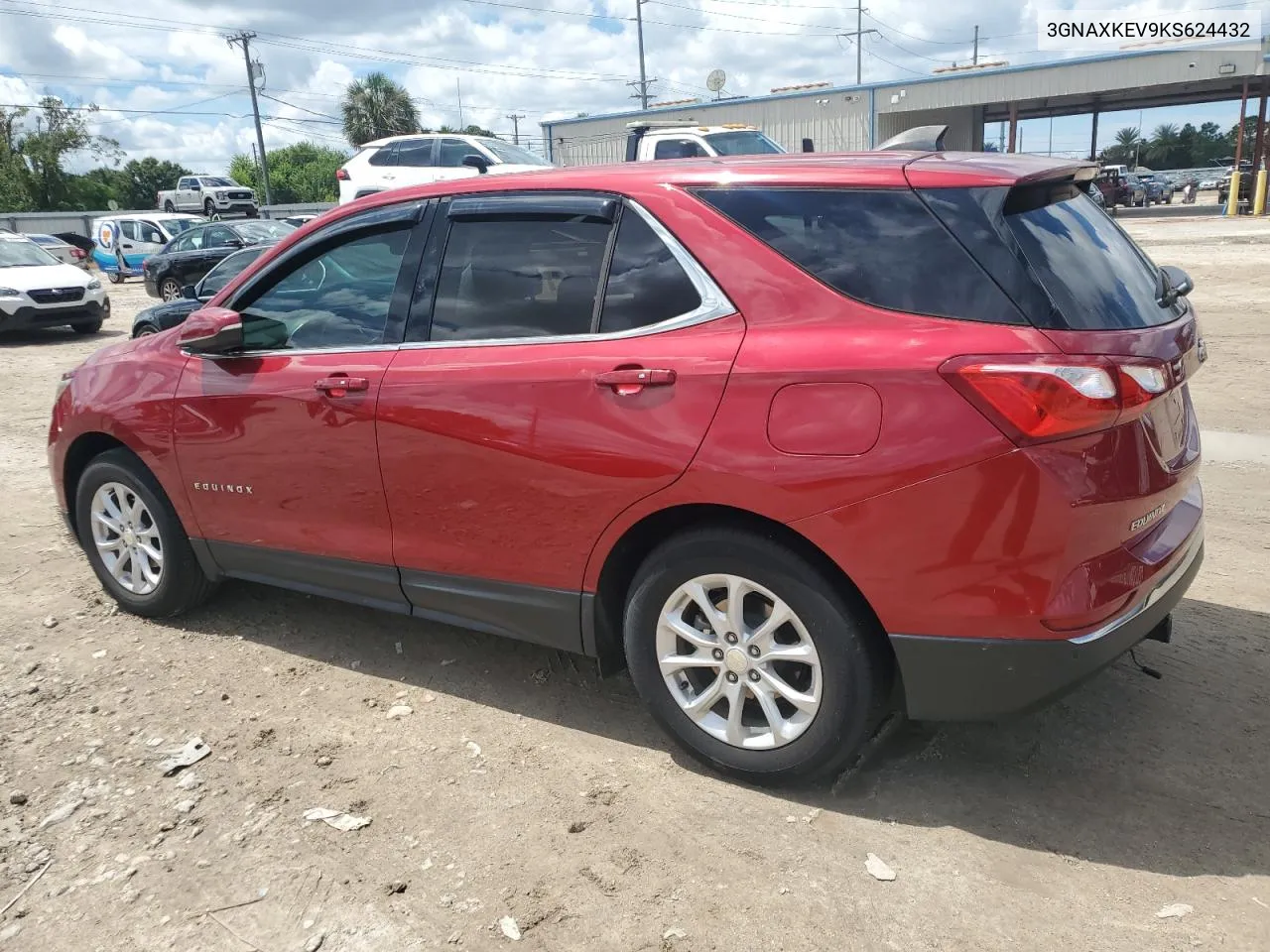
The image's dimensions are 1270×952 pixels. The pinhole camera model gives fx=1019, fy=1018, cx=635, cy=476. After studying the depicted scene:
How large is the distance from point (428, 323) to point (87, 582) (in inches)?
109

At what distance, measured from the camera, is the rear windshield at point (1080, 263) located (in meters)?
2.60

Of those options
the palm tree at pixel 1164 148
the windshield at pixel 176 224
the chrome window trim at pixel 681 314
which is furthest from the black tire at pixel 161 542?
the palm tree at pixel 1164 148

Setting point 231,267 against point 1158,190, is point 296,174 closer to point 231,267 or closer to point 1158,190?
point 1158,190

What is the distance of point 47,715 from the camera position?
376 cm

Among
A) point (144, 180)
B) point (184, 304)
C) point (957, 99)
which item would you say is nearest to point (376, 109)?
point (144, 180)

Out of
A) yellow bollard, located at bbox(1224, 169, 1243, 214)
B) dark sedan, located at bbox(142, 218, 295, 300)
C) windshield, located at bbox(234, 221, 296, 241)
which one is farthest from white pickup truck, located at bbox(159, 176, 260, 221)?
yellow bollard, located at bbox(1224, 169, 1243, 214)

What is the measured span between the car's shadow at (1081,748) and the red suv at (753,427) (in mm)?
350

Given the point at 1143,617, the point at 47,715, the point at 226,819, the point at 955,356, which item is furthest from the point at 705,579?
the point at 47,715

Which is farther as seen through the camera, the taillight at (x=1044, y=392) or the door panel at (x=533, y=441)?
the door panel at (x=533, y=441)

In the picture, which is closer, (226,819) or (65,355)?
(226,819)

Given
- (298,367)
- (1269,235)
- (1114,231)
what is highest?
(1114,231)

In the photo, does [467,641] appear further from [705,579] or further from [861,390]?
[861,390]

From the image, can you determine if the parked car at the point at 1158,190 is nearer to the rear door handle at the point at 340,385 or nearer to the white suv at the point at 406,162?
the white suv at the point at 406,162

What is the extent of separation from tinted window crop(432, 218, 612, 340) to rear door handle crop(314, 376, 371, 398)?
0.31 metres
